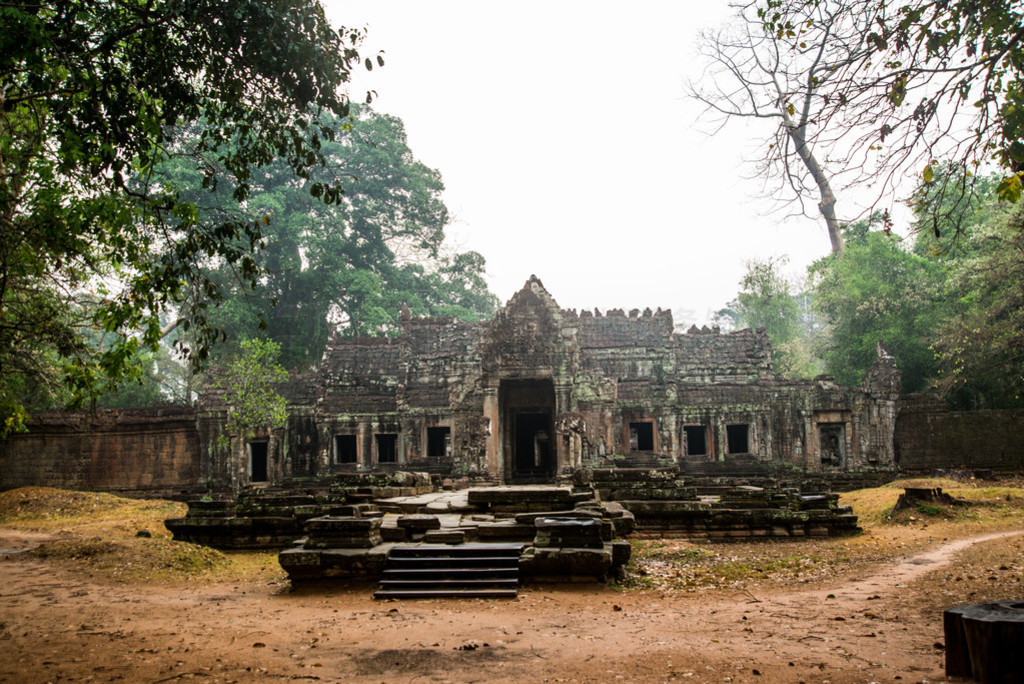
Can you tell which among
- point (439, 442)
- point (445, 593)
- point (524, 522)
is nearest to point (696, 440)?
point (439, 442)

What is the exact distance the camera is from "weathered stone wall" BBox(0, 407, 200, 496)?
2452 cm

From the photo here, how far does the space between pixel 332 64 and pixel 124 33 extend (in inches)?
73.6

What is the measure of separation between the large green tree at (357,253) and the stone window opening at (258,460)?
1148 centimetres

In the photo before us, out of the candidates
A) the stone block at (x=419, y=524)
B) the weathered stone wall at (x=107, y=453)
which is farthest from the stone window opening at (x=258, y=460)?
the stone block at (x=419, y=524)

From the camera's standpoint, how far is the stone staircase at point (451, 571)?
8.37 metres

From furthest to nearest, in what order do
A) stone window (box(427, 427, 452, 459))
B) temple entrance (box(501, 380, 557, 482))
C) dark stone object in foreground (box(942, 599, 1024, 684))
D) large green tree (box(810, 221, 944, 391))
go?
large green tree (box(810, 221, 944, 391)) < stone window (box(427, 427, 452, 459)) < temple entrance (box(501, 380, 557, 482)) < dark stone object in foreground (box(942, 599, 1024, 684))

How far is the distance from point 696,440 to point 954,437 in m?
7.97

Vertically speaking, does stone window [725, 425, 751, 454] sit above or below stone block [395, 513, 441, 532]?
above

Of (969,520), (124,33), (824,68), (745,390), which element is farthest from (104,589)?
(745,390)

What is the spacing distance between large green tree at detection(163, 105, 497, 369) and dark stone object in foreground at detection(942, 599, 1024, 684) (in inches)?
1298

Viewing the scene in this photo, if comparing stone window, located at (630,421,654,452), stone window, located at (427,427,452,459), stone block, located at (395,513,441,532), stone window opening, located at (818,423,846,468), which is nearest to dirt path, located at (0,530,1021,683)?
stone block, located at (395,513,441,532)

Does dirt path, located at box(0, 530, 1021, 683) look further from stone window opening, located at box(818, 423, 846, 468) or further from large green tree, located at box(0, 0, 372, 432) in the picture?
stone window opening, located at box(818, 423, 846, 468)

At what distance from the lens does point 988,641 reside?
14.2 feet

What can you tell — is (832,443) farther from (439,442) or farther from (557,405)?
(439,442)
